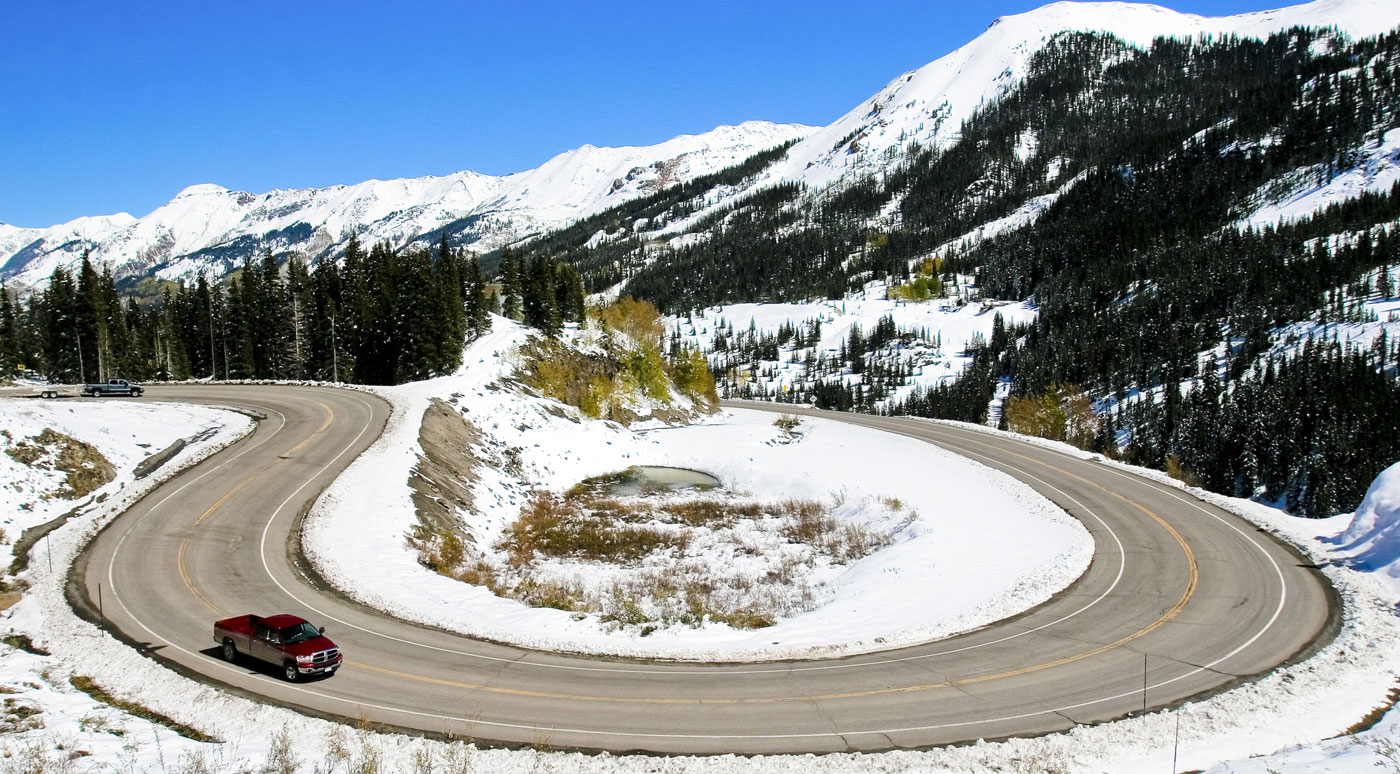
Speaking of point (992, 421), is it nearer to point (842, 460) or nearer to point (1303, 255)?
point (1303, 255)

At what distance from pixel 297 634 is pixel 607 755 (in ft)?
30.8

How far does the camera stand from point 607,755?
1527cm

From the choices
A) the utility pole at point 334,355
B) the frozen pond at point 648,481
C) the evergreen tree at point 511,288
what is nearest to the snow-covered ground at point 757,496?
the frozen pond at point 648,481

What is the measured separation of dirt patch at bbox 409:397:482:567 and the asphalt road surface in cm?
546

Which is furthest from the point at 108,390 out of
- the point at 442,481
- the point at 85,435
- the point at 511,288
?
the point at 511,288

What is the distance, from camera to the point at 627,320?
93.9 meters

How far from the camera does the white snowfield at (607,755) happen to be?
1428 centimetres

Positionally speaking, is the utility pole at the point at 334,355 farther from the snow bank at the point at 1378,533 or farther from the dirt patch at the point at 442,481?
the snow bank at the point at 1378,533

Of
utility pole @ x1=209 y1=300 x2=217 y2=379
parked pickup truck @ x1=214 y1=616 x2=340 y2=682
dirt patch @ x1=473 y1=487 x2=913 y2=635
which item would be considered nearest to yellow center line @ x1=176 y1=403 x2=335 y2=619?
parked pickup truck @ x1=214 y1=616 x2=340 y2=682

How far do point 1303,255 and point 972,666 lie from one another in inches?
7871

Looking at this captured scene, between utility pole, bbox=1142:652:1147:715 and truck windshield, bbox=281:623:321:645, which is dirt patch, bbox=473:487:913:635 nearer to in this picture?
truck windshield, bbox=281:623:321:645

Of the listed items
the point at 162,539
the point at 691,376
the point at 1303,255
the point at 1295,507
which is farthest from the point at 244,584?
the point at 1303,255

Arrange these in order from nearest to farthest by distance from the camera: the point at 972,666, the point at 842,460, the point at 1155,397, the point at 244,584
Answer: the point at 972,666
the point at 244,584
the point at 842,460
the point at 1155,397

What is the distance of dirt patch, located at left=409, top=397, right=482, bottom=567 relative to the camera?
114 ft
